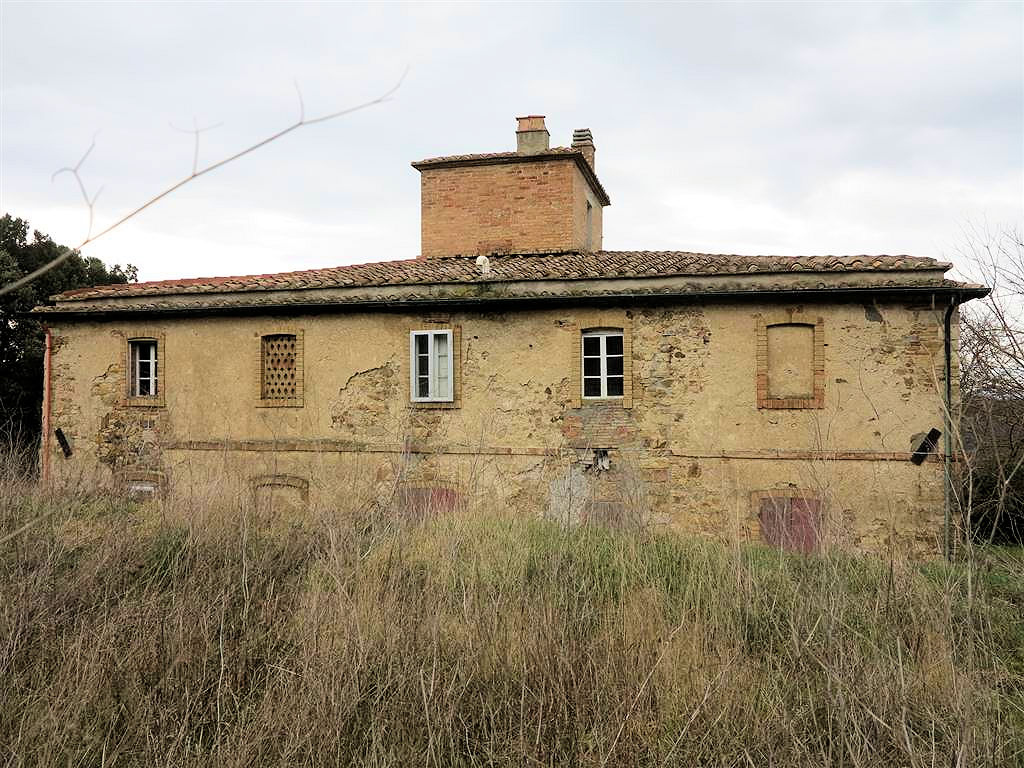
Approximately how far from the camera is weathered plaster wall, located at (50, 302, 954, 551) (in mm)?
11031

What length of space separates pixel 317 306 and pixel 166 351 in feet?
10.3

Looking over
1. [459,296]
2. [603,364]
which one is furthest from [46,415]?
[603,364]

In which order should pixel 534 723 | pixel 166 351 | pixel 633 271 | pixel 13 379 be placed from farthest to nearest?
pixel 13 379 → pixel 166 351 → pixel 633 271 → pixel 534 723

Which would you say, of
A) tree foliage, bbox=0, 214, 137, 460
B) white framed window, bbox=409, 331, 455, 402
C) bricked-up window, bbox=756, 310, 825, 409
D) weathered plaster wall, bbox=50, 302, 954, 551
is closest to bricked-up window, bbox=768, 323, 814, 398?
bricked-up window, bbox=756, 310, 825, 409

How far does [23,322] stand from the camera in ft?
71.6

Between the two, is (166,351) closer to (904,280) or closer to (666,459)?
(666,459)

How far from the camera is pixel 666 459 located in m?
11.8

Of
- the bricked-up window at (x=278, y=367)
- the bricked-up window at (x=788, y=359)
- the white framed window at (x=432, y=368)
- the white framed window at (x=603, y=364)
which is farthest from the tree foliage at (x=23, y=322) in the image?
the bricked-up window at (x=788, y=359)

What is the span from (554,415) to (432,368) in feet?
7.09

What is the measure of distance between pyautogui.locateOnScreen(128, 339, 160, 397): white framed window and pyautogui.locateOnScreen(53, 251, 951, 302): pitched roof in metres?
0.94

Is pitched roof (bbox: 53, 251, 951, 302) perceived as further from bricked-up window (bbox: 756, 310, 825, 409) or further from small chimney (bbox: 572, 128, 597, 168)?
small chimney (bbox: 572, 128, 597, 168)

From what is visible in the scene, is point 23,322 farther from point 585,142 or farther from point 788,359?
point 788,359

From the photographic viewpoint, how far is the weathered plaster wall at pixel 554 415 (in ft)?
36.2

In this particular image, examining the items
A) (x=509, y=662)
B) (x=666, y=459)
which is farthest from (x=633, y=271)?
(x=509, y=662)
